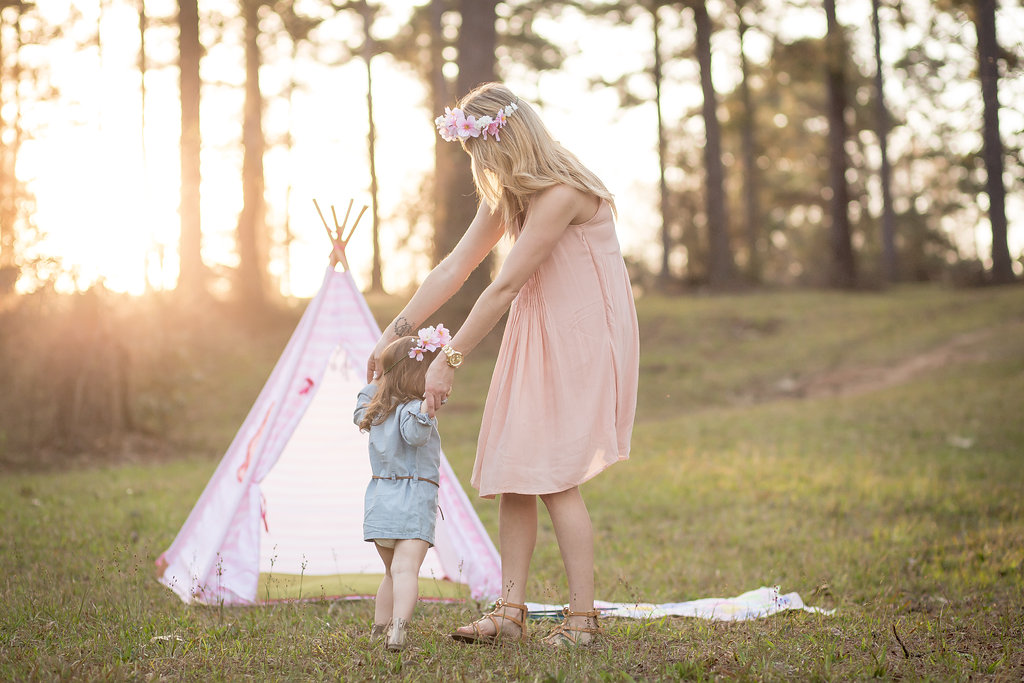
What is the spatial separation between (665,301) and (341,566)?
1620 centimetres

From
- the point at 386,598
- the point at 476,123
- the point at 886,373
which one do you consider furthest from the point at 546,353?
the point at 886,373

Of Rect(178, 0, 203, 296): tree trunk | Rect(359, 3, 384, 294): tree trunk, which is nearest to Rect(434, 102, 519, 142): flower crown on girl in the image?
Rect(178, 0, 203, 296): tree trunk

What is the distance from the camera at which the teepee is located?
4.54 metres

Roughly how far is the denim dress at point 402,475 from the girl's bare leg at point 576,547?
0.49m

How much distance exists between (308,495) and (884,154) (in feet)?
70.9

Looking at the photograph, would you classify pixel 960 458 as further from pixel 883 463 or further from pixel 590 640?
pixel 590 640

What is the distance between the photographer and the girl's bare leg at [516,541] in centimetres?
337

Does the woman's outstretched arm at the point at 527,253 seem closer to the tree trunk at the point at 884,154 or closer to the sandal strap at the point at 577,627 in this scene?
the sandal strap at the point at 577,627

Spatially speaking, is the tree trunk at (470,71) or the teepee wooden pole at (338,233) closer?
the teepee wooden pole at (338,233)

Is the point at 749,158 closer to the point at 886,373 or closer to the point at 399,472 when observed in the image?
the point at 886,373

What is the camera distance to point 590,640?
3262 mm

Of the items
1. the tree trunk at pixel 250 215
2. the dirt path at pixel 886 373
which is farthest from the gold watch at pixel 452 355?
the tree trunk at pixel 250 215

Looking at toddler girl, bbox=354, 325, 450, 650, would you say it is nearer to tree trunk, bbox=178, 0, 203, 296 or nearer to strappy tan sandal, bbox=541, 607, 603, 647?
strappy tan sandal, bbox=541, 607, 603, 647

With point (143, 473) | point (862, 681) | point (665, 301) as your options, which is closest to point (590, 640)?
point (862, 681)
